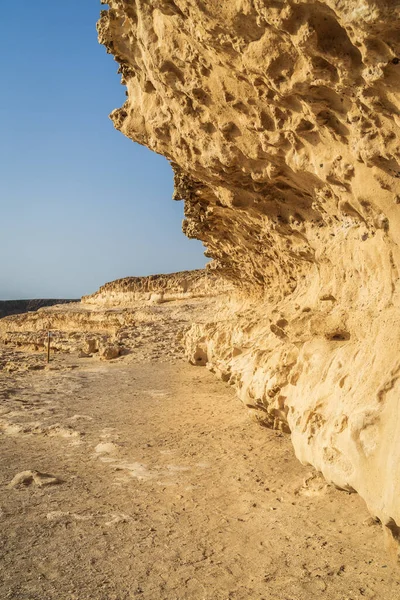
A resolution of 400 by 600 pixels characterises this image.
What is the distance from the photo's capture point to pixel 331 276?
15.8ft

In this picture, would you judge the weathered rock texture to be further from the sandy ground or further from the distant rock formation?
the distant rock formation

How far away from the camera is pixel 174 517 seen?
3.81m

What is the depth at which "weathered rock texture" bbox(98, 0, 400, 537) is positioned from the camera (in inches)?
112

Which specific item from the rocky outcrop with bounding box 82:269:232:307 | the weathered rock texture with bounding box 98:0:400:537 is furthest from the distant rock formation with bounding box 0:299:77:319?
the weathered rock texture with bounding box 98:0:400:537

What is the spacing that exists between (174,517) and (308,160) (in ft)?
9.50

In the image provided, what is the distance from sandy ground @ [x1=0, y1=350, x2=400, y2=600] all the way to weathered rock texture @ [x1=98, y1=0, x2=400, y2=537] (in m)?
0.35

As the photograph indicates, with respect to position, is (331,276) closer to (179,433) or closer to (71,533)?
(179,433)

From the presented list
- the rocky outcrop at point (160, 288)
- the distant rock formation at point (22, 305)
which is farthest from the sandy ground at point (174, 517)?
the distant rock formation at point (22, 305)

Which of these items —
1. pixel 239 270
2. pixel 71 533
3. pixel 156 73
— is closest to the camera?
pixel 71 533

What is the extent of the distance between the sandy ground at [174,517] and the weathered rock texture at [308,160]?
352 mm

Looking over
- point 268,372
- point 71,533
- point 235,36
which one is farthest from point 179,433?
point 235,36

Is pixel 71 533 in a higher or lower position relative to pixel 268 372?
lower

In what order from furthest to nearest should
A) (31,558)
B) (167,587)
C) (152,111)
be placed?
1. (152,111)
2. (31,558)
3. (167,587)

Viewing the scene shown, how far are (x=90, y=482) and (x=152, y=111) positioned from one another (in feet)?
12.7
